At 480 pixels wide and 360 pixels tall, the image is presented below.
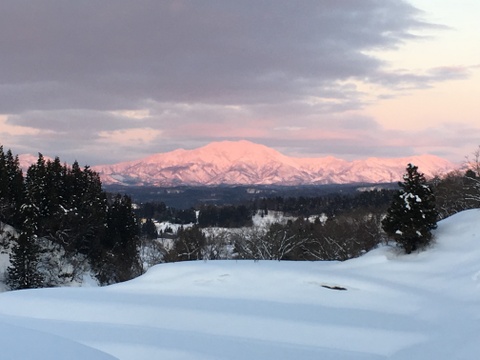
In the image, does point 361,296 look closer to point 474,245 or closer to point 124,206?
point 474,245

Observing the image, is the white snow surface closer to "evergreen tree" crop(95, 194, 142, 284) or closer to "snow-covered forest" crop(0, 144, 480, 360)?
"snow-covered forest" crop(0, 144, 480, 360)

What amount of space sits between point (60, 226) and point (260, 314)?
4285 cm

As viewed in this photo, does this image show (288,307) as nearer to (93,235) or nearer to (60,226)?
(60,226)

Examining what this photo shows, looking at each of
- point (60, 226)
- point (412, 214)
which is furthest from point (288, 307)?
point (60, 226)

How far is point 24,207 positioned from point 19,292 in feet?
123

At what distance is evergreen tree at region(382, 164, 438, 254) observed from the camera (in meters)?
21.2

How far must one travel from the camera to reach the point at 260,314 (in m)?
12.2

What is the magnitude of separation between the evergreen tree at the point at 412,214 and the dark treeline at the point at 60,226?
111 ft

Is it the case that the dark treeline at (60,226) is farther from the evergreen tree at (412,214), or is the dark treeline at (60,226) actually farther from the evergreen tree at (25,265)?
the evergreen tree at (412,214)

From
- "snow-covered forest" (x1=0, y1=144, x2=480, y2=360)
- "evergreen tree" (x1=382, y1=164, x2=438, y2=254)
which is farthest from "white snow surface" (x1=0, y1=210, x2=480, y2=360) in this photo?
"evergreen tree" (x1=382, y1=164, x2=438, y2=254)

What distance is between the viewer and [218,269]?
17.6 metres

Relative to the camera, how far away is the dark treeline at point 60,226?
43.8 meters

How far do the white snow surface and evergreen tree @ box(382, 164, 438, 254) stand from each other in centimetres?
166

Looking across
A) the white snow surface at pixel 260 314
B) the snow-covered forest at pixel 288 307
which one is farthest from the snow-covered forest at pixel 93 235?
the white snow surface at pixel 260 314
